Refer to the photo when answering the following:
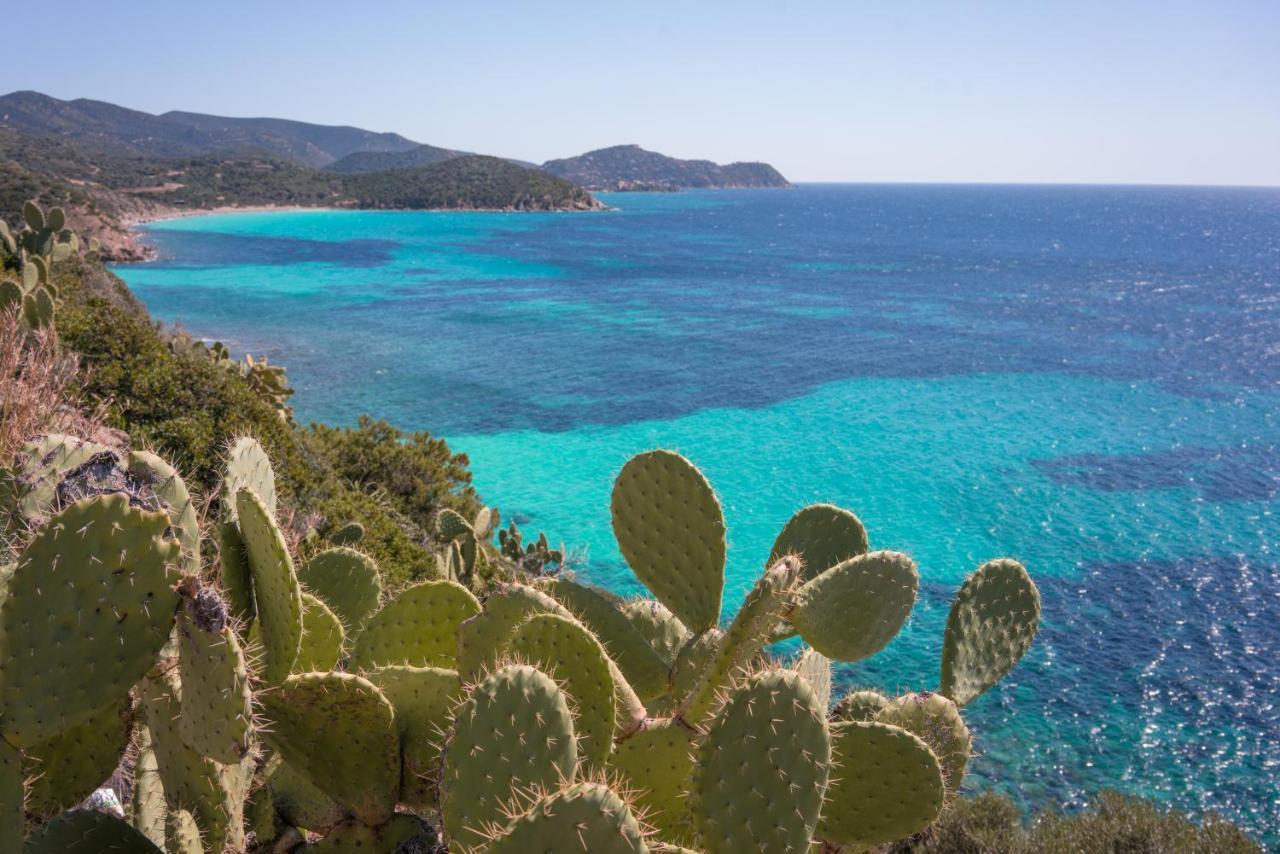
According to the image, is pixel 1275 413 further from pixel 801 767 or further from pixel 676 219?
pixel 676 219

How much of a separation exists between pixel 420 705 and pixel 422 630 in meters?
0.35

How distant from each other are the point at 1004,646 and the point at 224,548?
233cm

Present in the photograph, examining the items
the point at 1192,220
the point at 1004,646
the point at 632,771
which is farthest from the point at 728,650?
the point at 1192,220

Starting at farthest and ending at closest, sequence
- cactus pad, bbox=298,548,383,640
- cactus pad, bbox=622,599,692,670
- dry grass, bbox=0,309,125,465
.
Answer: dry grass, bbox=0,309,125,465 < cactus pad, bbox=622,599,692,670 < cactus pad, bbox=298,548,383,640

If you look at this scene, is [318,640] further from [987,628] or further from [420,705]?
[987,628]

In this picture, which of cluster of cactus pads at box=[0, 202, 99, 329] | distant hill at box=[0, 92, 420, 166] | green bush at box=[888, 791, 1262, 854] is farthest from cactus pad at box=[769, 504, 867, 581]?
distant hill at box=[0, 92, 420, 166]

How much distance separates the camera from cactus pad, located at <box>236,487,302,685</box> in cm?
176

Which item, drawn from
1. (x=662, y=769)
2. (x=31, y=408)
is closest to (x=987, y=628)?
(x=662, y=769)

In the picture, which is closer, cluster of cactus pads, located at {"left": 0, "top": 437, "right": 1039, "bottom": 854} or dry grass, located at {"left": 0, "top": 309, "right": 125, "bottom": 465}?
cluster of cactus pads, located at {"left": 0, "top": 437, "right": 1039, "bottom": 854}

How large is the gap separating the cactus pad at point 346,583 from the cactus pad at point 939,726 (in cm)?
149

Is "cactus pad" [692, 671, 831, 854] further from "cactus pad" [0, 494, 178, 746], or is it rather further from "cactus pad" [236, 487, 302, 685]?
"cactus pad" [0, 494, 178, 746]

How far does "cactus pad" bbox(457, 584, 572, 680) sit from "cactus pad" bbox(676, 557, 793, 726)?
0.34 m

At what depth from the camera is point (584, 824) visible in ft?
4.03

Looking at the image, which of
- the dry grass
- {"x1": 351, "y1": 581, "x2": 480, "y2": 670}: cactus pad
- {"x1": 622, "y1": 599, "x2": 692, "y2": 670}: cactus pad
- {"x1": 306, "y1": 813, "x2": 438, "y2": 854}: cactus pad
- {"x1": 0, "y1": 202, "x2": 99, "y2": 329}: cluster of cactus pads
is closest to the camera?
{"x1": 306, "y1": 813, "x2": 438, "y2": 854}: cactus pad
